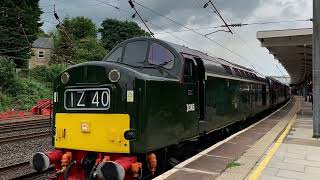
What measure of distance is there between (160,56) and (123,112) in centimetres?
190

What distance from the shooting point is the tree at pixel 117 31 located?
225ft

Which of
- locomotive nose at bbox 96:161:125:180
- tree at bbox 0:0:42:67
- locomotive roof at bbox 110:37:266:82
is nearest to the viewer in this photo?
locomotive nose at bbox 96:161:125:180

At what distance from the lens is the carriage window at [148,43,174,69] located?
322 inches

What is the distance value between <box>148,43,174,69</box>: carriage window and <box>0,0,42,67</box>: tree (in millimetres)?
34014

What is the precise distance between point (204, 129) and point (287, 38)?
21.7 metres

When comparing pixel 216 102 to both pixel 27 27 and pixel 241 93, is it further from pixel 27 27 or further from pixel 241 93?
pixel 27 27

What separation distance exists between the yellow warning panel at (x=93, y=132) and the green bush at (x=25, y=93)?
2654 centimetres

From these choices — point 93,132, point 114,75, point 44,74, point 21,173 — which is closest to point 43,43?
point 44,74

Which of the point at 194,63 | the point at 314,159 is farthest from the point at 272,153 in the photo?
the point at 194,63

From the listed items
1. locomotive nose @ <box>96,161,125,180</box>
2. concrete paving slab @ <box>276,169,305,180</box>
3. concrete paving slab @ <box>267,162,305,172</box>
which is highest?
locomotive nose @ <box>96,161,125,180</box>

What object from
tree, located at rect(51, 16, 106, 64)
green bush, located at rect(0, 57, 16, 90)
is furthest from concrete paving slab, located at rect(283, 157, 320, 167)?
tree, located at rect(51, 16, 106, 64)

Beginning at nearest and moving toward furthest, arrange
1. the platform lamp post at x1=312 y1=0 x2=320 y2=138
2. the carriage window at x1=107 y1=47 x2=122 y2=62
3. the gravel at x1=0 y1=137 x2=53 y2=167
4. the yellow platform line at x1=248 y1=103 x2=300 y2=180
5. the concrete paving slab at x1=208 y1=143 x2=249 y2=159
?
the yellow platform line at x1=248 y1=103 x2=300 y2=180 < the carriage window at x1=107 y1=47 x2=122 y2=62 < the concrete paving slab at x1=208 y1=143 x2=249 y2=159 < the gravel at x1=0 y1=137 x2=53 y2=167 < the platform lamp post at x1=312 y1=0 x2=320 y2=138

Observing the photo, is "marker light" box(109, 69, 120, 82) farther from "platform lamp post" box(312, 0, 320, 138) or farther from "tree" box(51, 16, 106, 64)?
"tree" box(51, 16, 106, 64)

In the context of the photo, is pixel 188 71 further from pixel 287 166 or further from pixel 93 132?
pixel 287 166
